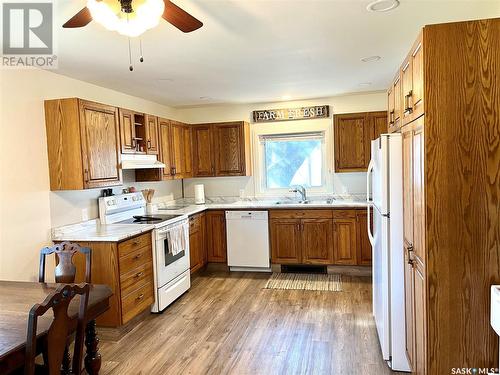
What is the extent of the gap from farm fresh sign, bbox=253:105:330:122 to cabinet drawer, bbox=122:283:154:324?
120 inches

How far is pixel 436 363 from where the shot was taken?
1.73m

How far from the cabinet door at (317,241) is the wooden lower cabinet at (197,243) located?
1375 millimetres

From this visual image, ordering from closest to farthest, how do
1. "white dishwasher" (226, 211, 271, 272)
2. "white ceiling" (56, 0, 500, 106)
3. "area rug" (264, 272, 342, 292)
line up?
"white ceiling" (56, 0, 500, 106) < "area rug" (264, 272, 342, 292) < "white dishwasher" (226, 211, 271, 272)

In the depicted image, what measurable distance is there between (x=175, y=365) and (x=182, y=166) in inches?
117

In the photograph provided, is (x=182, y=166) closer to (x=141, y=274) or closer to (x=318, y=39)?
(x=141, y=274)

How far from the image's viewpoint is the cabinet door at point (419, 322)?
1806 millimetres

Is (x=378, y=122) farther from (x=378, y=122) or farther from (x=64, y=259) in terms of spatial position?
(x=64, y=259)

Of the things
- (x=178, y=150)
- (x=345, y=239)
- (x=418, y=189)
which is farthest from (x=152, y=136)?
(x=418, y=189)

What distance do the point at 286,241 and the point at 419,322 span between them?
297 centimetres

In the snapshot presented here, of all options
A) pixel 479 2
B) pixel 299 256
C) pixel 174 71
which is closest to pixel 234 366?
pixel 299 256

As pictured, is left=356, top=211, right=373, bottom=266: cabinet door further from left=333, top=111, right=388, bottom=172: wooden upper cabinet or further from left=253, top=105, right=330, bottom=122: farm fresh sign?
left=253, top=105, right=330, bottom=122: farm fresh sign

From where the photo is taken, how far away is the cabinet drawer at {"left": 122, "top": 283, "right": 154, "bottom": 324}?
3.20 m

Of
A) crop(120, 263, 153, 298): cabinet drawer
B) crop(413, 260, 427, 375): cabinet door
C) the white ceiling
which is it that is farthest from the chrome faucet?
crop(413, 260, 427, 375): cabinet door

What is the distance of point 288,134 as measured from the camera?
5.50 meters
